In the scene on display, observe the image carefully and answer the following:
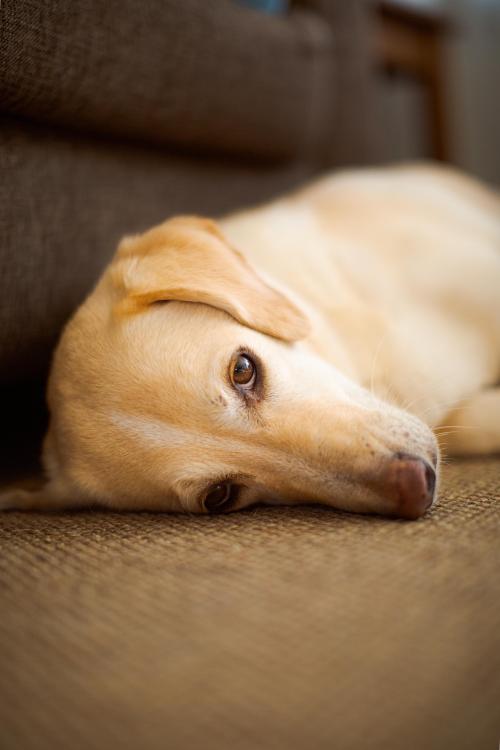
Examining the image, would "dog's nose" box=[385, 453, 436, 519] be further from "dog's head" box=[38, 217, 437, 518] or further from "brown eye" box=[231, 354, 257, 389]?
"brown eye" box=[231, 354, 257, 389]

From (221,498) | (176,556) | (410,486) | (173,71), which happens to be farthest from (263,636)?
(173,71)

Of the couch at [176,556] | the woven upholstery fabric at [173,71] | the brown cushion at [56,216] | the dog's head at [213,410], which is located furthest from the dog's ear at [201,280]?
the woven upholstery fabric at [173,71]

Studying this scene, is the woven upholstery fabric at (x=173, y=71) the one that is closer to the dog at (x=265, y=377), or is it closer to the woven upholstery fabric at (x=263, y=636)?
the dog at (x=265, y=377)

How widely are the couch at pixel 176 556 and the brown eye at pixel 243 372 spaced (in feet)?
0.91

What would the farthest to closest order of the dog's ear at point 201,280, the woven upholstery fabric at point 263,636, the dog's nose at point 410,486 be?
1. the dog's ear at point 201,280
2. the dog's nose at point 410,486
3. the woven upholstery fabric at point 263,636

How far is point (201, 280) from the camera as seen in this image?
4.81 feet

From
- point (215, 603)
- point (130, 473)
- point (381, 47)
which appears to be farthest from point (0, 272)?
point (381, 47)

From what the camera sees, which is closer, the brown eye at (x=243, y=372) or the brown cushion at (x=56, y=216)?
the brown eye at (x=243, y=372)

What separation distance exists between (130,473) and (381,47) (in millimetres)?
3705

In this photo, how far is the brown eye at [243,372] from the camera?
1.39 metres

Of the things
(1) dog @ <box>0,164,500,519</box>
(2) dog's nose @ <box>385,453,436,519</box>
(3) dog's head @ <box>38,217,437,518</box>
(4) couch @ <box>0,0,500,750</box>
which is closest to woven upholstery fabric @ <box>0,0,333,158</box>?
(4) couch @ <box>0,0,500,750</box>

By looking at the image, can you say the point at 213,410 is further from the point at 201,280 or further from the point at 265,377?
the point at 201,280

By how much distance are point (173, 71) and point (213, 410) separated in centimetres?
128

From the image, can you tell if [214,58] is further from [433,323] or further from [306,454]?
[306,454]
